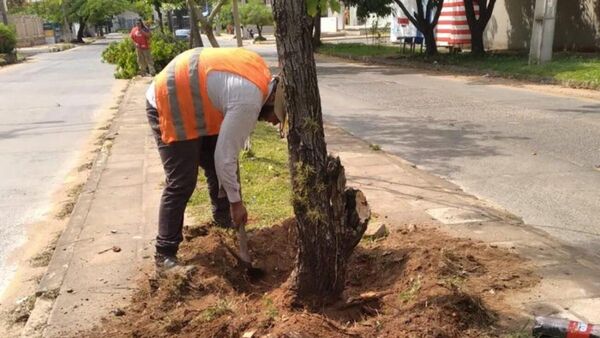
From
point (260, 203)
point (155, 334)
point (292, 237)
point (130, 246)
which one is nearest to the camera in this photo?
point (155, 334)

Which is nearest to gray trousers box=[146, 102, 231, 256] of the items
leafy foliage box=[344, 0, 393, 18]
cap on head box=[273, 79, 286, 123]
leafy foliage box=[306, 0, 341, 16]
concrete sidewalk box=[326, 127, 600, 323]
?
cap on head box=[273, 79, 286, 123]

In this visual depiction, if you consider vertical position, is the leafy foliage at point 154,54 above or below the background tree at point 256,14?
below

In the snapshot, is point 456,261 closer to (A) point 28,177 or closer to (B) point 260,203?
(B) point 260,203

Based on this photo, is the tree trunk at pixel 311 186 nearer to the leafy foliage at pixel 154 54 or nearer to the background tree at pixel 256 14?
the leafy foliage at pixel 154 54

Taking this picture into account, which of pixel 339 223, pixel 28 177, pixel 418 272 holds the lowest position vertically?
pixel 28 177

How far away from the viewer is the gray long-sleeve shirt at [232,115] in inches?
122

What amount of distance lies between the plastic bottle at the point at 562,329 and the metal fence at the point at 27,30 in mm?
50090

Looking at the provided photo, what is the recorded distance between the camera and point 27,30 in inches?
1996

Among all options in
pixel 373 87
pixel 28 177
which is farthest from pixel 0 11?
pixel 28 177

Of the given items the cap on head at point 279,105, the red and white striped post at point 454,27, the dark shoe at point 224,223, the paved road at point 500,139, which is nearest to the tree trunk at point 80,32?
the red and white striped post at point 454,27

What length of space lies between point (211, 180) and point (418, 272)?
1711mm

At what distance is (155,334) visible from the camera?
9.44ft

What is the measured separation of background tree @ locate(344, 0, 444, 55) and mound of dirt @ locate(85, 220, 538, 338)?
57.6 feet

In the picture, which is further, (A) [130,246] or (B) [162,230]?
(A) [130,246]
